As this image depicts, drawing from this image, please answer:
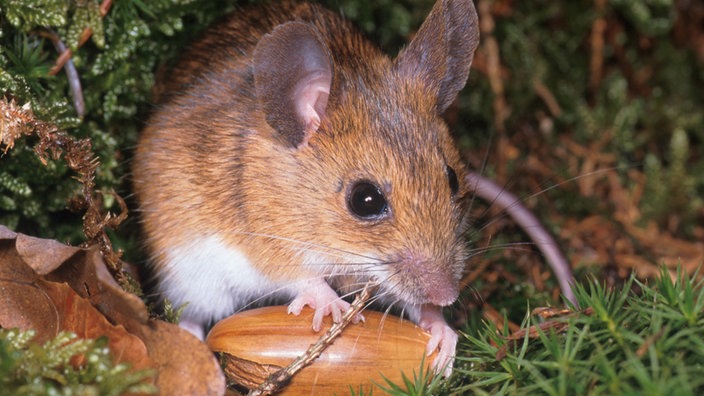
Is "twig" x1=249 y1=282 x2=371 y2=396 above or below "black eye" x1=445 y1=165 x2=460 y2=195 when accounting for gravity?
A: below

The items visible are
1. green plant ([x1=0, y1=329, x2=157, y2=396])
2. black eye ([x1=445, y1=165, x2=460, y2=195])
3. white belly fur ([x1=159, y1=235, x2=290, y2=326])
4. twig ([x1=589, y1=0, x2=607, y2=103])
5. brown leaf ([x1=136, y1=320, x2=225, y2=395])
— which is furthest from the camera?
twig ([x1=589, y1=0, x2=607, y2=103])

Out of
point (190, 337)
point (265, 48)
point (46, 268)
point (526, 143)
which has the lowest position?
point (526, 143)

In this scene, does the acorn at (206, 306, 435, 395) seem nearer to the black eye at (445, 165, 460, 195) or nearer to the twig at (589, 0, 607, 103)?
the black eye at (445, 165, 460, 195)

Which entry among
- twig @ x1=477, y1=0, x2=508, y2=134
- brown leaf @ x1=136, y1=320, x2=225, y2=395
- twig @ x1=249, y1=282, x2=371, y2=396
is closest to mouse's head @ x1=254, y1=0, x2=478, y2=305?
twig @ x1=249, y1=282, x2=371, y2=396

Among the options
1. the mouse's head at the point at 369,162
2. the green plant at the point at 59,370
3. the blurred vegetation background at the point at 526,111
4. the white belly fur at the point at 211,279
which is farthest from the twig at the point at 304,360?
the blurred vegetation background at the point at 526,111

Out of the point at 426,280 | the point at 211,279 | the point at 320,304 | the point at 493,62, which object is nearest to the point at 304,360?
the point at 320,304

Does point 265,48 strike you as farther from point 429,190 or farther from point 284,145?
point 429,190

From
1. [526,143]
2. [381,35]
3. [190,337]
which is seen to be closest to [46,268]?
[190,337]

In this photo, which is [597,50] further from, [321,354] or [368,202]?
[321,354]
